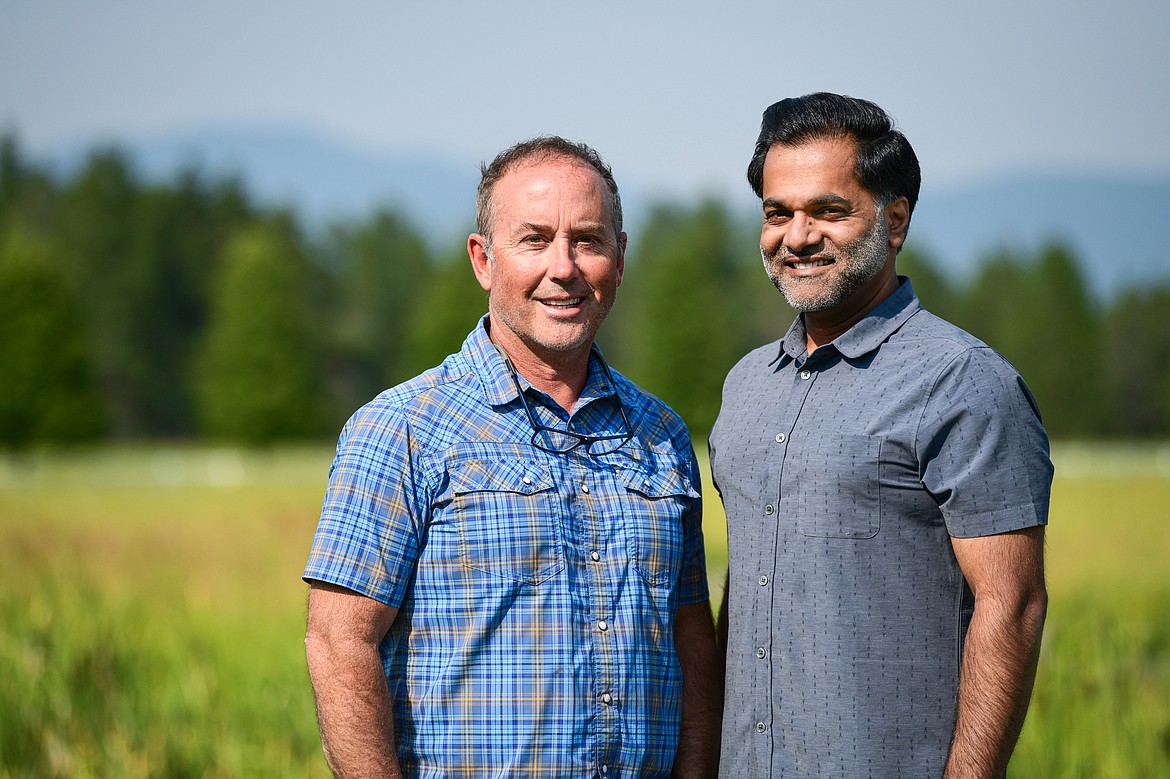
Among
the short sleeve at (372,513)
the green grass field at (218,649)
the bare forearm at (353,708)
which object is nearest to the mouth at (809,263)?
the short sleeve at (372,513)

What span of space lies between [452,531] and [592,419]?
51 cm

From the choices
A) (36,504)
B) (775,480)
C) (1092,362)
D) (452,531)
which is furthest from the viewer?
(1092,362)

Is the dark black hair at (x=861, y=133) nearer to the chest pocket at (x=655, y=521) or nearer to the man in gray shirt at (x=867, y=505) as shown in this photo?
the man in gray shirt at (x=867, y=505)

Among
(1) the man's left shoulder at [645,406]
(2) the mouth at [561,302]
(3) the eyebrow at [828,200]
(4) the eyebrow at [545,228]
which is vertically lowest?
(1) the man's left shoulder at [645,406]

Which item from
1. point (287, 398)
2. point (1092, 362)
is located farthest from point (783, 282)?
point (1092, 362)

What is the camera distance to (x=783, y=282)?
305 cm

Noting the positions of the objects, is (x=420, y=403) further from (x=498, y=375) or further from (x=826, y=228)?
(x=826, y=228)

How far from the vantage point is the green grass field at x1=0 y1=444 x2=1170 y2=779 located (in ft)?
19.9

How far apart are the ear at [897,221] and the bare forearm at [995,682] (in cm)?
97

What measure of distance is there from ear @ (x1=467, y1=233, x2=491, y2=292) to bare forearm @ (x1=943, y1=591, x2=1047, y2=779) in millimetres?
1446

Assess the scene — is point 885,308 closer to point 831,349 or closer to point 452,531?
point 831,349

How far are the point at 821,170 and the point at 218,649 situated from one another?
622cm

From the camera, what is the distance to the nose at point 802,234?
2.97 meters

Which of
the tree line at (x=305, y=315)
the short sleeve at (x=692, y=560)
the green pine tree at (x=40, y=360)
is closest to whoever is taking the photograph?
the short sleeve at (x=692, y=560)
